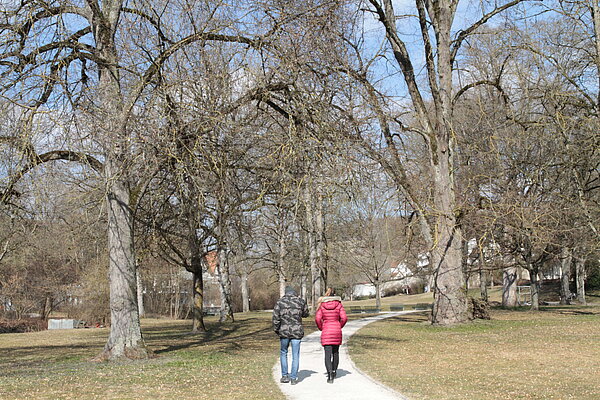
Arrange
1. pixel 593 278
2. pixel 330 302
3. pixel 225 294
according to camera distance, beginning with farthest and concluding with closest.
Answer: pixel 593 278 < pixel 225 294 < pixel 330 302

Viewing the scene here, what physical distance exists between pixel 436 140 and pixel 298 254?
803 inches

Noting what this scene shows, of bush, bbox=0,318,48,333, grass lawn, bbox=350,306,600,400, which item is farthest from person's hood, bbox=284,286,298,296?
bush, bbox=0,318,48,333

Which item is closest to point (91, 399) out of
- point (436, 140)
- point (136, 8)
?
point (136, 8)

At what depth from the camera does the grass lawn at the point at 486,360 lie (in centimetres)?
858

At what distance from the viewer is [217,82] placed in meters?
12.1

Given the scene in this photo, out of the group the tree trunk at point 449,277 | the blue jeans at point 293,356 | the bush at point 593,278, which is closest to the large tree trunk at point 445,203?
the tree trunk at point 449,277

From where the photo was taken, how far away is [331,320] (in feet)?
31.9

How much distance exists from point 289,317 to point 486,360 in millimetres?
4804

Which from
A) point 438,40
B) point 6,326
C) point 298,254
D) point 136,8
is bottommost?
point 6,326

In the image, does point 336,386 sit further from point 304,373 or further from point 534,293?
point 534,293

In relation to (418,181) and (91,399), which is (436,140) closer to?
(418,181)

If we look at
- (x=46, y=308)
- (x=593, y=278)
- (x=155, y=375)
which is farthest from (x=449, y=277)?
(x=593, y=278)

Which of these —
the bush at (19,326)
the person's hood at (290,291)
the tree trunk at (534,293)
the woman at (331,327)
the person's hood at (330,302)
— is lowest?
the bush at (19,326)

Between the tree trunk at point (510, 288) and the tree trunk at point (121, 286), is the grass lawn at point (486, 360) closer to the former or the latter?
the tree trunk at point (121, 286)
